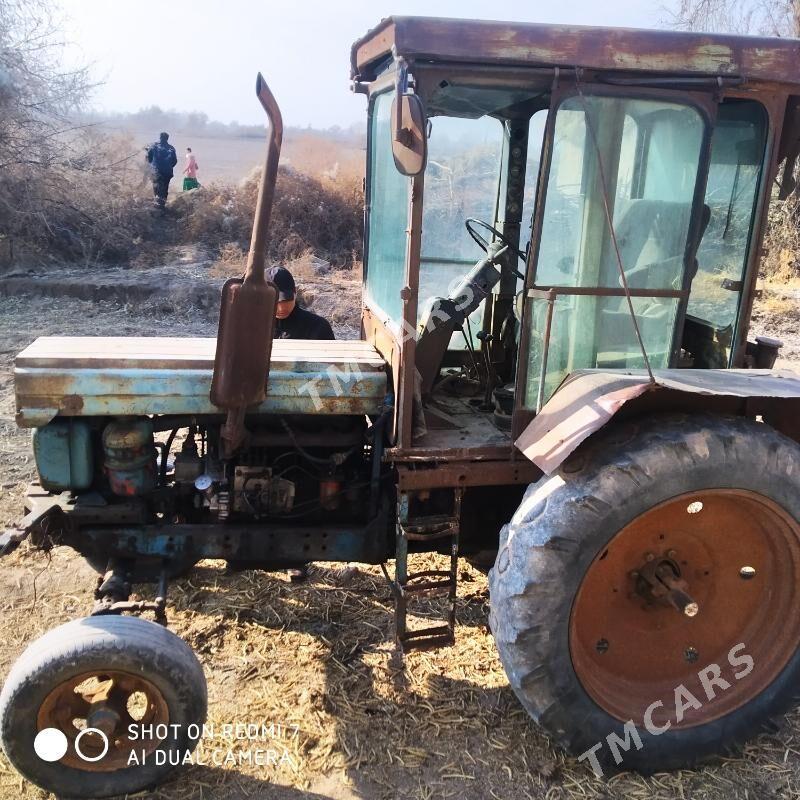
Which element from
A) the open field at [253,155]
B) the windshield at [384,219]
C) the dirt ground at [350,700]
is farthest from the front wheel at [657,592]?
the open field at [253,155]

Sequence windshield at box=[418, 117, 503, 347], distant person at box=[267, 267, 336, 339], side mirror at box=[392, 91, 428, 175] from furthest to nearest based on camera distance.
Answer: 1. distant person at box=[267, 267, 336, 339]
2. windshield at box=[418, 117, 503, 347]
3. side mirror at box=[392, 91, 428, 175]

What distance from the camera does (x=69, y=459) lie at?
295 cm

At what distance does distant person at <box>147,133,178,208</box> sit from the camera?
16125 millimetres

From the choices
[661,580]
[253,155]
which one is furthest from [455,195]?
[253,155]

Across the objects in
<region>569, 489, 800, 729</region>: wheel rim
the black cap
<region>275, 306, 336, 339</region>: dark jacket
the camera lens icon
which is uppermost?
the black cap

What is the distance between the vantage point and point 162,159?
16.1 m

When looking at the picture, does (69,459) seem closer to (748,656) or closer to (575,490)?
(575,490)

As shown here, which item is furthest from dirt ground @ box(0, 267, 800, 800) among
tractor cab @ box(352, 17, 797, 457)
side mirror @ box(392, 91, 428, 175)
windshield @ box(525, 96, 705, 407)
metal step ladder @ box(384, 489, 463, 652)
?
side mirror @ box(392, 91, 428, 175)

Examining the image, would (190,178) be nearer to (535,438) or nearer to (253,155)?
(535,438)

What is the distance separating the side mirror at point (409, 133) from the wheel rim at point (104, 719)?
1.88 metres

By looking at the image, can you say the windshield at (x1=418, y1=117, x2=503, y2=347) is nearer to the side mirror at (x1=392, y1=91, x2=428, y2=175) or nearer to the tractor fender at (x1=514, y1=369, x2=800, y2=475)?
the side mirror at (x1=392, y1=91, x2=428, y2=175)

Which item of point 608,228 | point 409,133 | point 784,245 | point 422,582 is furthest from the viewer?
point 784,245

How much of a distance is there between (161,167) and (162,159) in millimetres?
168

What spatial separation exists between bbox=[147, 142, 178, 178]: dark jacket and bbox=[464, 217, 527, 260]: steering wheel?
1408cm
